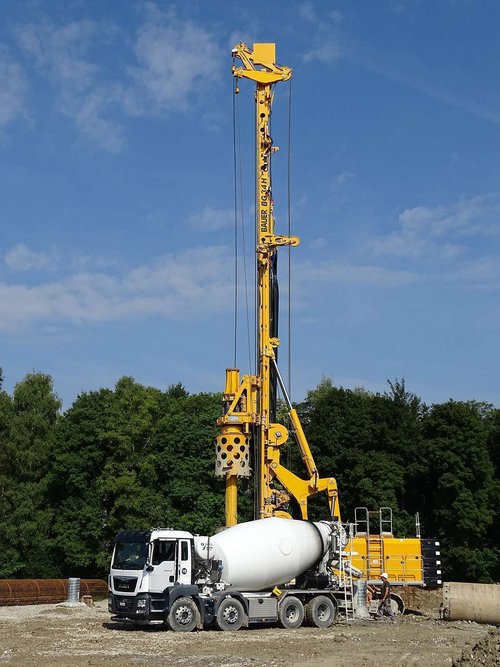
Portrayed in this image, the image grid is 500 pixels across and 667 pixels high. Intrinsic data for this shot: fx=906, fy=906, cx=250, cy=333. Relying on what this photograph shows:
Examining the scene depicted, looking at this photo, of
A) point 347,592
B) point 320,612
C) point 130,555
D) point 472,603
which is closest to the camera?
point 130,555

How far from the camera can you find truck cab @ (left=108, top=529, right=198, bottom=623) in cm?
2723

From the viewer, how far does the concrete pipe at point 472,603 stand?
31047mm

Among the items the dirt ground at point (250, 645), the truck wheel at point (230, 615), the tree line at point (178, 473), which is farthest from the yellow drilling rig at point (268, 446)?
the tree line at point (178, 473)

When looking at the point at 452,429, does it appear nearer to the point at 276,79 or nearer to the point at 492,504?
the point at 492,504

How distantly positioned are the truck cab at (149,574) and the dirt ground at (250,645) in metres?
0.78

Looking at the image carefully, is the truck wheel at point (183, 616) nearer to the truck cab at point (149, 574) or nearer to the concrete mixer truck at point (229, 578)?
the concrete mixer truck at point (229, 578)

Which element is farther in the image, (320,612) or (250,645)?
(320,612)

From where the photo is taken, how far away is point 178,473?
5953 centimetres

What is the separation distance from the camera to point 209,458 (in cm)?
5941

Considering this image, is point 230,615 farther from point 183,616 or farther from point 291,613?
point 291,613

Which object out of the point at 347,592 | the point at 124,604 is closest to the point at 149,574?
the point at 124,604

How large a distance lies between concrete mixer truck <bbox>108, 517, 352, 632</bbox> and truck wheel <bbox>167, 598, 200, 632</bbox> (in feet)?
0.10

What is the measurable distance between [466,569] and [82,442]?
85.2 ft

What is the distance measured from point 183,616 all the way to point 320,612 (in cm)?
530
